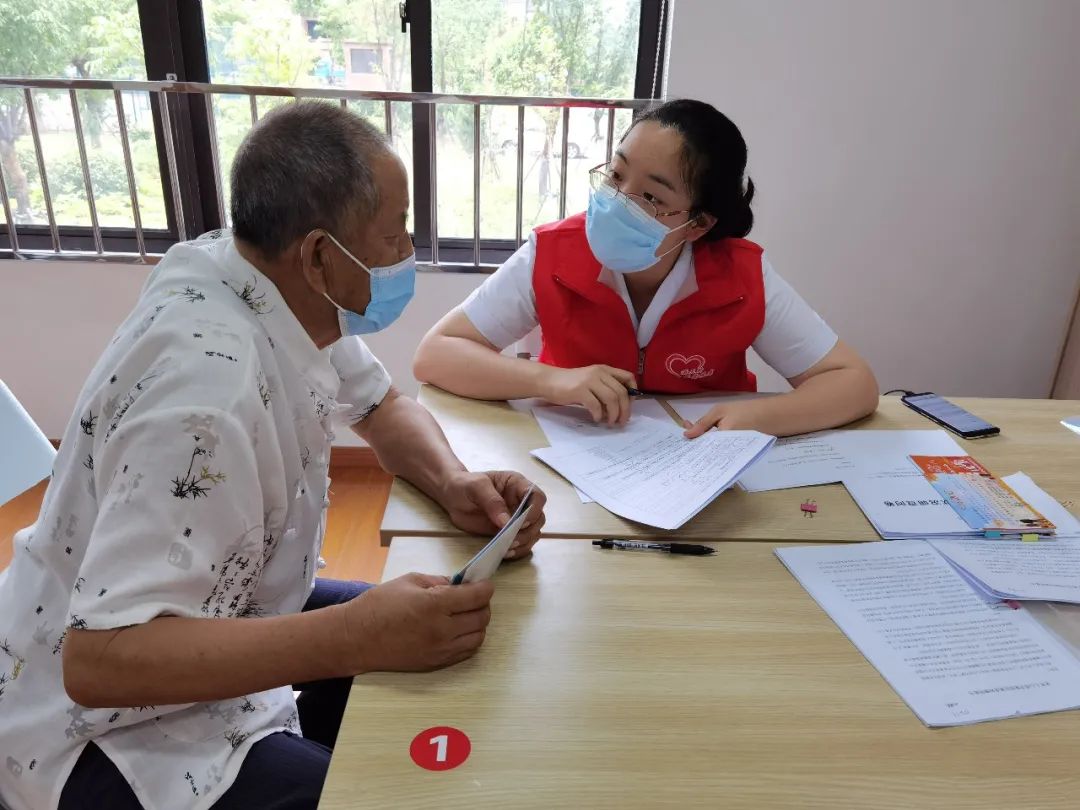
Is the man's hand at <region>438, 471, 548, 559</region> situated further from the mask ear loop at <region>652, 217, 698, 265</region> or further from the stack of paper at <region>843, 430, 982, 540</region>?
the mask ear loop at <region>652, 217, 698, 265</region>

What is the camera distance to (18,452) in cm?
110

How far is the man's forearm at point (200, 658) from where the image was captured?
2.01ft

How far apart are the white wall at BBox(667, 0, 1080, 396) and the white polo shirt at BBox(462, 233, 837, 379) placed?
3.67 ft

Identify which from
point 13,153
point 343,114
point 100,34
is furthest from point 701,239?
point 13,153

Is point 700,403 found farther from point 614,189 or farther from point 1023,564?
point 1023,564

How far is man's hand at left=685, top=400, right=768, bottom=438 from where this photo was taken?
1.19 metres

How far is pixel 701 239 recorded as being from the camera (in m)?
1.48

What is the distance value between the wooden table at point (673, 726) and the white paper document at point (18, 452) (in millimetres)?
752

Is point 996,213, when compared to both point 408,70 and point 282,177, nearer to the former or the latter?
point 408,70

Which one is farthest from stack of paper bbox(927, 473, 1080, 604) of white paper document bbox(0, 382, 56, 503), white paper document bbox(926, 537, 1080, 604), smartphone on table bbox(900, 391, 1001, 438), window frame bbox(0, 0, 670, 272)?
window frame bbox(0, 0, 670, 272)

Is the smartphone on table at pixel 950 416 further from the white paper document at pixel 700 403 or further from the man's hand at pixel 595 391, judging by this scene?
the man's hand at pixel 595 391

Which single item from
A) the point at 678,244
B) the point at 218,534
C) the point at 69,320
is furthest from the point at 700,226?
the point at 69,320

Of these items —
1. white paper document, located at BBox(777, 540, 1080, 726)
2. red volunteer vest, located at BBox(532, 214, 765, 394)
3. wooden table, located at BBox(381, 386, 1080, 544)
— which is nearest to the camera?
white paper document, located at BBox(777, 540, 1080, 726)

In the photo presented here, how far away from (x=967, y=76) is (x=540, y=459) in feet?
6.92
